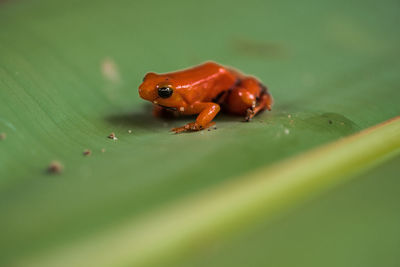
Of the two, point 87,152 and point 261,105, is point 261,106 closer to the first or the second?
point 261,105

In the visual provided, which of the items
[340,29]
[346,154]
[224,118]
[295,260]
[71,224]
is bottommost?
[295,260]

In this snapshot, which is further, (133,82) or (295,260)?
(133,82)

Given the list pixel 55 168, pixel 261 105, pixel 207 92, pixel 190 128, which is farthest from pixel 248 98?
pixel 55 168

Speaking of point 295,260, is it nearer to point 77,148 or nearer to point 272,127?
point 272,127

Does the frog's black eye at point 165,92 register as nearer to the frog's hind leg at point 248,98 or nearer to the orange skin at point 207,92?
the orange skin at point 207,92

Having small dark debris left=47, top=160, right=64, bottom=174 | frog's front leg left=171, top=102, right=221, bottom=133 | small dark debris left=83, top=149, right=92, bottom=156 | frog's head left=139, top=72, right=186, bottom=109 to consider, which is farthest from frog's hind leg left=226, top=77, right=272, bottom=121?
small dark debris left=47, top=160, right=64, bottom=174

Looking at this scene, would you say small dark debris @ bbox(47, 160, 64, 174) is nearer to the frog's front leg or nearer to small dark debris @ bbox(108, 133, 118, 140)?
small dark debris @ bbox(108, 133, 118, 140)

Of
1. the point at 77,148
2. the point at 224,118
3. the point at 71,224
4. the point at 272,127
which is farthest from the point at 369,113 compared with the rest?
the point at 71,224
